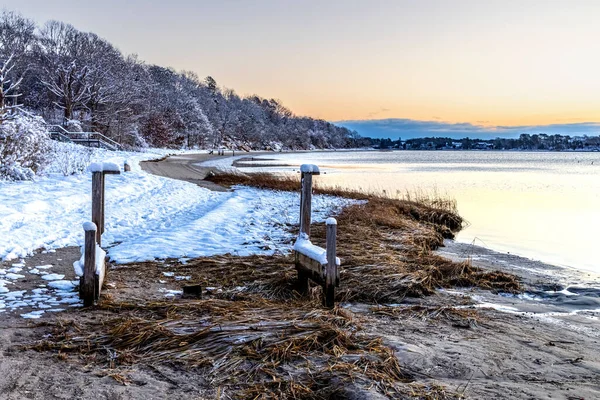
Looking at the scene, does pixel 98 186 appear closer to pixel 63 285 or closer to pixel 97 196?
pixel 97 196

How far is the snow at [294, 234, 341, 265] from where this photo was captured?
6.24 m

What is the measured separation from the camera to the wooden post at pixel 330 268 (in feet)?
20.0

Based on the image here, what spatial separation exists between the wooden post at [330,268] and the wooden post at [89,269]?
284 cm

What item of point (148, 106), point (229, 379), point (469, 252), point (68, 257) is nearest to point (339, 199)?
point (469, 252)

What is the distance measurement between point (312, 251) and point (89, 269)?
2833mm

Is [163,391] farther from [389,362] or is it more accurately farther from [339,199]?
[339,199]

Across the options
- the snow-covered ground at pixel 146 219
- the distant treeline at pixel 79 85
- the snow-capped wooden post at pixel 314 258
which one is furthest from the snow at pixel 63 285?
the distant treeline at pixel 79 85

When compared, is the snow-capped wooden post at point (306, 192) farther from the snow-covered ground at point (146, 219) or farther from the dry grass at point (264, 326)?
the snow-covered ground at point (146, 219)

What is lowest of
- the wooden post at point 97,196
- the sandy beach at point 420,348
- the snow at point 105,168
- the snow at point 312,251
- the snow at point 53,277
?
the sandy beach at point 420,348

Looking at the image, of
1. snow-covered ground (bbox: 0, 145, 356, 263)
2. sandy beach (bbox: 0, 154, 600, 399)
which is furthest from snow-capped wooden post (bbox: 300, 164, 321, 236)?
snow-covered ground (bbox: 0, 145, 356, 263)

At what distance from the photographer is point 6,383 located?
3.64 m

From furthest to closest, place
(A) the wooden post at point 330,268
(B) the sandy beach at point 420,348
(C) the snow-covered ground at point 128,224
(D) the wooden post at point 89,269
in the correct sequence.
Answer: (C) the snow-covered ground at point 128,224, (A) the wooden post at point 330,268, (D) the wooden post at point 89,269, (B) the sandy beach at point 420,348

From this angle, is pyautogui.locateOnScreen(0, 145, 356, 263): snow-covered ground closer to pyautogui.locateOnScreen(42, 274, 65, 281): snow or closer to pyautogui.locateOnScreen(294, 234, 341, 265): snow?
pyautogui.locateOnScreen(42, 274, 65, 281): snow

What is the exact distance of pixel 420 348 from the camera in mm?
4773
